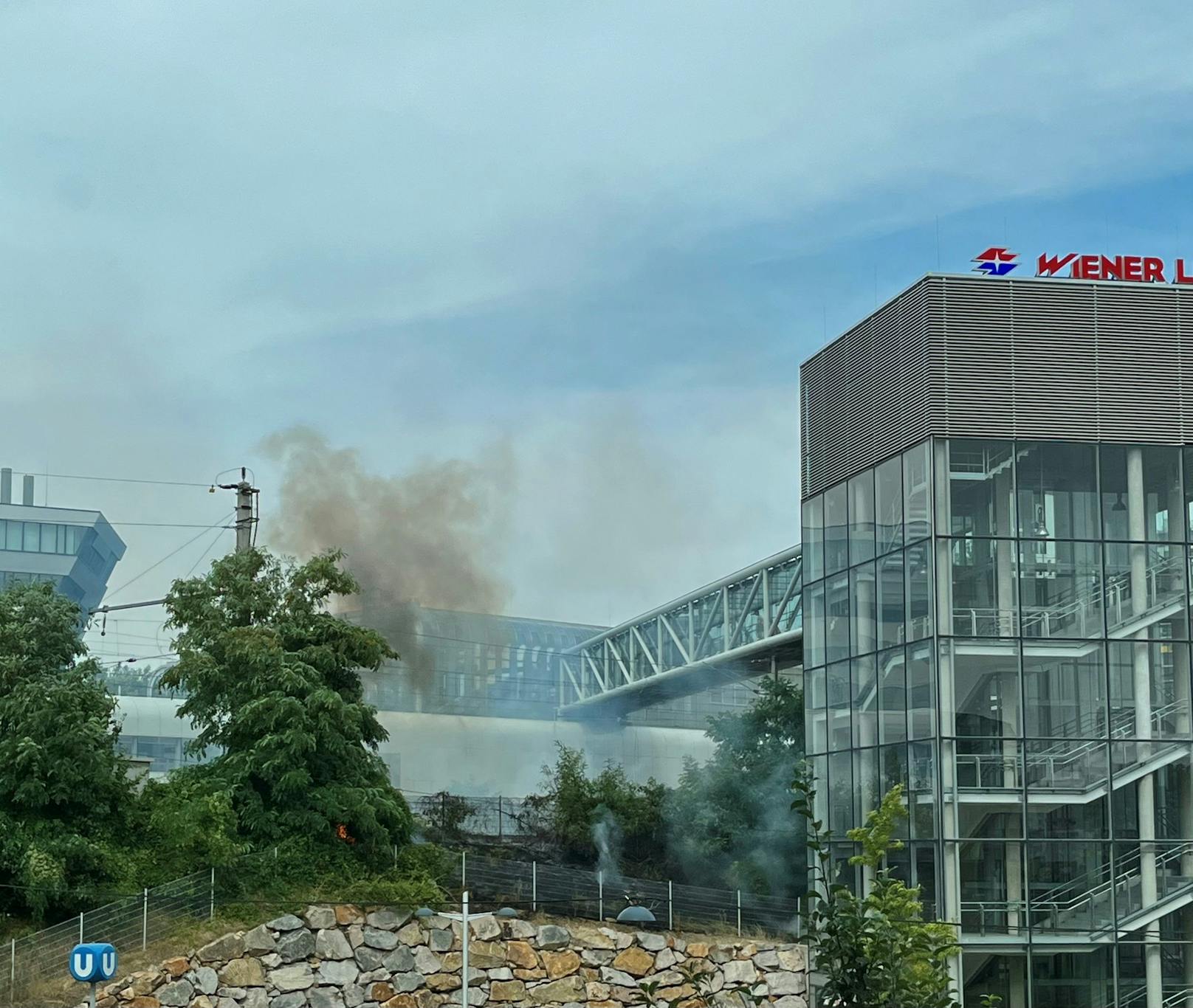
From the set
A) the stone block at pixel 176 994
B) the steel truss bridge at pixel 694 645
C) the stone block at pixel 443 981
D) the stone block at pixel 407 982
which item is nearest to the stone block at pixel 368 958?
the stone block at pixel 407 982

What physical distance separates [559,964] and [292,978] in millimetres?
7337

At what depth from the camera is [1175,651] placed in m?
45.9

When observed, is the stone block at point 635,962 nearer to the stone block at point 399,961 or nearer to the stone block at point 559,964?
the stone block at point 559,964

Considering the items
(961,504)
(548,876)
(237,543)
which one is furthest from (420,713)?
(961,504)

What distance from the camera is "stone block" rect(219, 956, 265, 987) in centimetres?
4481

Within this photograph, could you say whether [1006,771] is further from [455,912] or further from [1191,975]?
[455,912]

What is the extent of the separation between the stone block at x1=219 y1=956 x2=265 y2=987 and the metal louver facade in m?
22.1

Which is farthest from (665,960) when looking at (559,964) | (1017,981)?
(1017,981)

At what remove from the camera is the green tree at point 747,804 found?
56781mm

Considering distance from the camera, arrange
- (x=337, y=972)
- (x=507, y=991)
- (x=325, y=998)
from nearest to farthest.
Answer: (x=325, y=998) < (x=337, y=972) < (x=507, y=991)

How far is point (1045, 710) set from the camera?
4512cm

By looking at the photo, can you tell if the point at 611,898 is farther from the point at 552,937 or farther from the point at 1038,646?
the point at 1038,646

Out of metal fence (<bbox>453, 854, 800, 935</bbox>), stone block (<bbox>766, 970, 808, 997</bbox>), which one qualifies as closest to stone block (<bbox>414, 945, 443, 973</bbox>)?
metal fence (<bbox>453, 854, 800, 935</bbox>)

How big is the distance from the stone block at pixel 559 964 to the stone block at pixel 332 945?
543 centimetres
